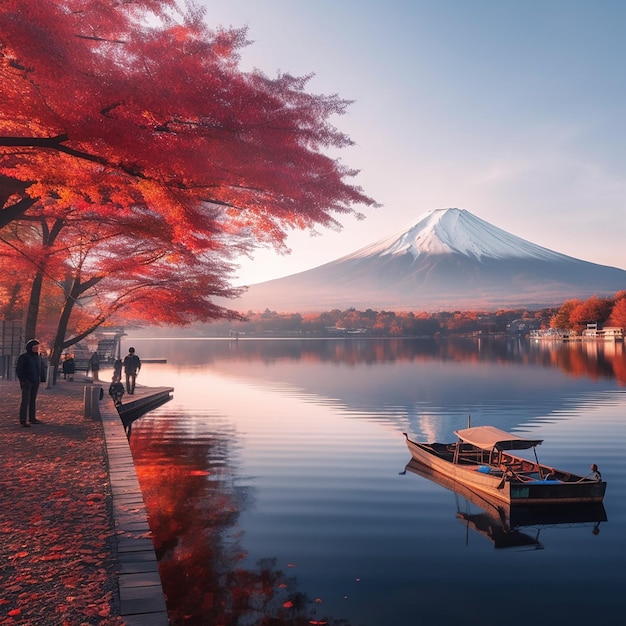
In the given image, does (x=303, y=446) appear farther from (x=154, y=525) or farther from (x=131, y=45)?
(x=131, y=45)

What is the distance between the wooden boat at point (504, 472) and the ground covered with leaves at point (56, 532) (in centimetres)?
837

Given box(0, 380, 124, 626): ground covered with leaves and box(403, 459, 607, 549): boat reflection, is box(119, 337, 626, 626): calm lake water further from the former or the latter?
box(0, 380, 124, 626): ground covered with leaves

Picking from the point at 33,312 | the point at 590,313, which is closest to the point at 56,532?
the point at 33,312

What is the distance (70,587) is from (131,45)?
7.25m

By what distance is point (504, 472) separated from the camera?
1301 centimetres

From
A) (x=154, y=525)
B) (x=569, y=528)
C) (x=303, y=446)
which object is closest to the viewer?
(x=154, y=525)

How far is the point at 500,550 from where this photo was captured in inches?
398

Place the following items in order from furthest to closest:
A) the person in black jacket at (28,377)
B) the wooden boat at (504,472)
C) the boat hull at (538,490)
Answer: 1. the person in black jacket at (28,377)
2. the wooden boat at (504,472)
3. the boat hull at (538,490)

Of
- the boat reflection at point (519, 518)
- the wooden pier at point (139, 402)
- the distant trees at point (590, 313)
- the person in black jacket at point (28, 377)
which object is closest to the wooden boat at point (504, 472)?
the boat reflection at point (519, 518)

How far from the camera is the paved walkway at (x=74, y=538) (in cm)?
515

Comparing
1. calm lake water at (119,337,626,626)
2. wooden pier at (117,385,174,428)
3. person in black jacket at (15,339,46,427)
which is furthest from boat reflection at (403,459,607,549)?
wooden pier at (117,385,174,428)

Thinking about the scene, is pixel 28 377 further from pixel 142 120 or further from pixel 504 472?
pixel 504 472

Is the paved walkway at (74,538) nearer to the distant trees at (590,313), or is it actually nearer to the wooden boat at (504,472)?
the wooden boat at (504,472)

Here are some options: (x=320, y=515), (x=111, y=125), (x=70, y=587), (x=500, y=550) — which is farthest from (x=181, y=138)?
(x=500, y=550)
